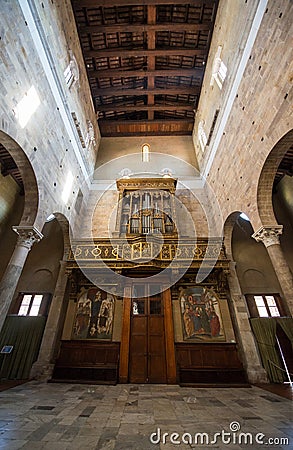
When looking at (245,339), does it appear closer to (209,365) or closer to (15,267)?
(209,365)

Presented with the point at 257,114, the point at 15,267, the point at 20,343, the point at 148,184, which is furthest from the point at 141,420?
the point at 148,184

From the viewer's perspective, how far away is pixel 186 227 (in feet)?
40.6

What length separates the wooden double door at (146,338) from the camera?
25.1 feet

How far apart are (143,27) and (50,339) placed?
15250mm

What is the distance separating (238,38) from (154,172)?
8148 millimetres

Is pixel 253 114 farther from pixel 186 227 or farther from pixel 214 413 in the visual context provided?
pixel 214 413

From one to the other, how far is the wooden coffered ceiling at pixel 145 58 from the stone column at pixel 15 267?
440 inches

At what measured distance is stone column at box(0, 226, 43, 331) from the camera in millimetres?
5927

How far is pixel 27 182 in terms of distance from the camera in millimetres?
7500

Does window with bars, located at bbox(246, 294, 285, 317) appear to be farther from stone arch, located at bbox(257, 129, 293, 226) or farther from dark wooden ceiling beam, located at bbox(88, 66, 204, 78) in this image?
dark wooden ceiling beam, located at bbox(88, 66, 204, 78)

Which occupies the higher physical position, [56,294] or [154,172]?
[154,172]

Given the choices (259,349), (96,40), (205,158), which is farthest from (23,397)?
A: (96,40)

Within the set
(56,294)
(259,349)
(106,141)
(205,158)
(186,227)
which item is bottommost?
(259,349)

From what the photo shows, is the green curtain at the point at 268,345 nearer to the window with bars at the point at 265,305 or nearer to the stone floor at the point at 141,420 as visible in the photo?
the window with bars at the point at 265,305
